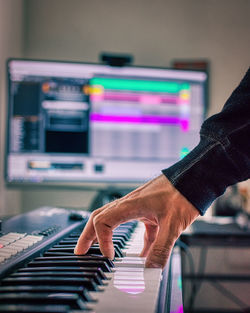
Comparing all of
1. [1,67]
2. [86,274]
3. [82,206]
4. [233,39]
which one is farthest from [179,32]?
[86,274]

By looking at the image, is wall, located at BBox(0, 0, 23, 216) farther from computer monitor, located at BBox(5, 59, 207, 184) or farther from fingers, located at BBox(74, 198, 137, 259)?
fingers, located at BBox(74, 198, 137, 259)

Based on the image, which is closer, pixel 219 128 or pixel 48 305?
pixel 48 305

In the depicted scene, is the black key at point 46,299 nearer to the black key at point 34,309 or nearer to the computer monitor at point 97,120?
the black key at point 34,309

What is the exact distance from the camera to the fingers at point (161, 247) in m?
0.49

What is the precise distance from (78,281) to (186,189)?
215 millimetres

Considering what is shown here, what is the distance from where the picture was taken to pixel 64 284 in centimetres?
41

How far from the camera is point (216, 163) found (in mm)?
528

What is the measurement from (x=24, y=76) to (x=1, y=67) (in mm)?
145

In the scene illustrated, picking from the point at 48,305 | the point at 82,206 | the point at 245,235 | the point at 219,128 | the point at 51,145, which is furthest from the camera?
the point at 82,206

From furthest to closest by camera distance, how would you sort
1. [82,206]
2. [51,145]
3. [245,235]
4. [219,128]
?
[82,206] → [51,145] → [245,235] → [219,128]

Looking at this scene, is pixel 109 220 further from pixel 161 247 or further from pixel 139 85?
pixel 139 85

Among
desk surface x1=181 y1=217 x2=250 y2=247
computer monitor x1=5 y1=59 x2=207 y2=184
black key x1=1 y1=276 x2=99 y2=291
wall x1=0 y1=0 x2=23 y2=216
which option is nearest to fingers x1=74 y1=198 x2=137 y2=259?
black key x1=1 y1=276 x2=99 y2=291

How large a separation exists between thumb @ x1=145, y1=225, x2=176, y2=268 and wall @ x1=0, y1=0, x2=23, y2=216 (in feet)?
3.33

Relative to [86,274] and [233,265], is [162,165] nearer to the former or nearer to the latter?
[233,265]
